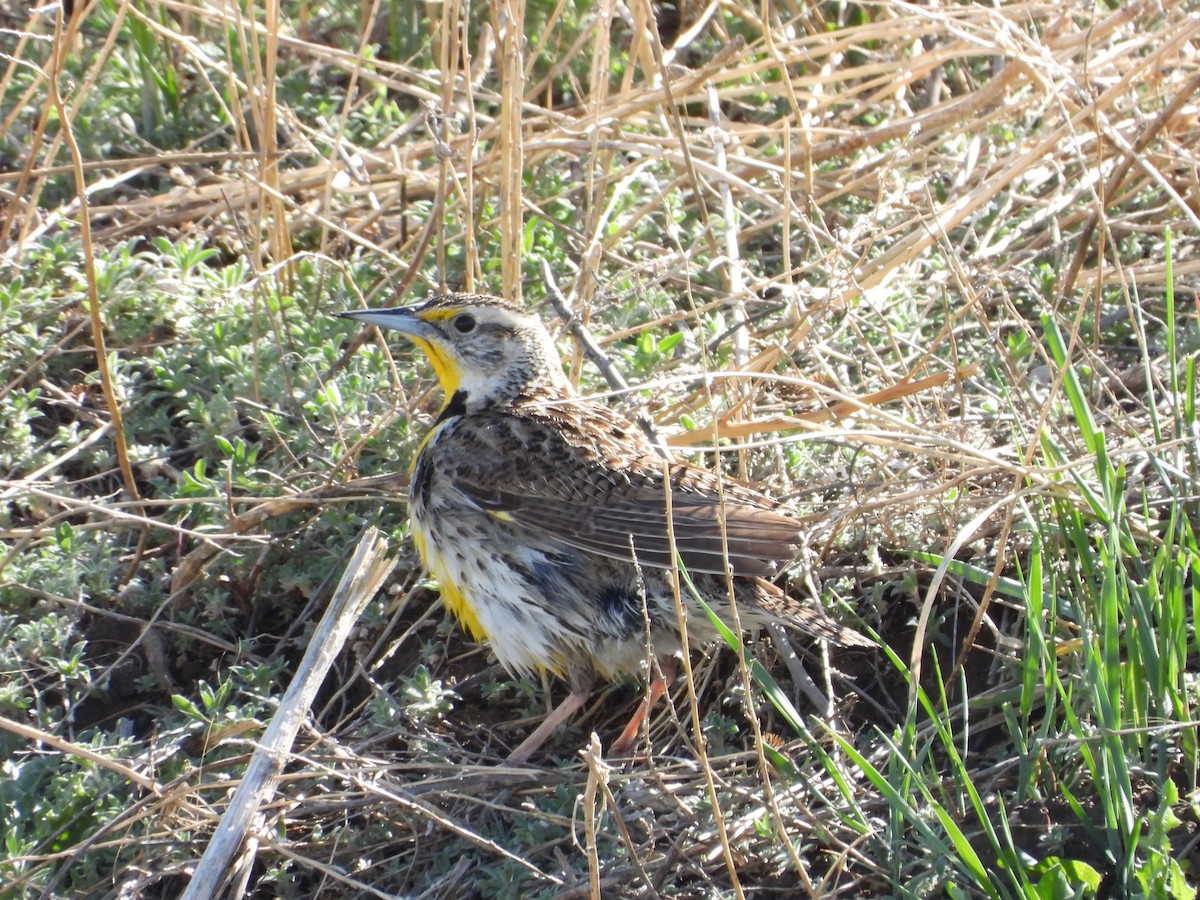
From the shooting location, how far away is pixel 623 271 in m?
4.94

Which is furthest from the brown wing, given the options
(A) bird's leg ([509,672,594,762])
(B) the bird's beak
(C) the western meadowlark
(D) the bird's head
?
(A) bird's leg ([509,672,594,762])

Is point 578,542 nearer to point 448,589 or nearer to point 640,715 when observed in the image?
point 448,589

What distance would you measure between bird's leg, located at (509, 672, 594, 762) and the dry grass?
11cm

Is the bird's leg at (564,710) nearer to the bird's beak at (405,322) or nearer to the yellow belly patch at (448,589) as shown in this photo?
the yellow belly patch at (448,589)

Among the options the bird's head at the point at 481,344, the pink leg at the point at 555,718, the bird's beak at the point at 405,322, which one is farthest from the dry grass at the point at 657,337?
the bird's beak at the point at 405,322

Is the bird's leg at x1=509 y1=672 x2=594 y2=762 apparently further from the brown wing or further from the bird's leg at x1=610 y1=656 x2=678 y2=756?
the brown wing

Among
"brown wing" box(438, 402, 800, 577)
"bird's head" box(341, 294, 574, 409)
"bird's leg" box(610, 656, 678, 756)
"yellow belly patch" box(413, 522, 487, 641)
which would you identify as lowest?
"bird's leg" box(610, 656, 678, 756)

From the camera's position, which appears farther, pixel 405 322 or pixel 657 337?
pixel 657 337

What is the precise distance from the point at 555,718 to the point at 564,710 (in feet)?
0.11

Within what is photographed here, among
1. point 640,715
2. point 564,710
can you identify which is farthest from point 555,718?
point 640,715

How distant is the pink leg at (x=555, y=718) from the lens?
391 cm

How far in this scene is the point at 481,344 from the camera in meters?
4.32

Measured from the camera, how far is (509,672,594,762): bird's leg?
3.91 m

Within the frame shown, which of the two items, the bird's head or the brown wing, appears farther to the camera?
the bird's head
